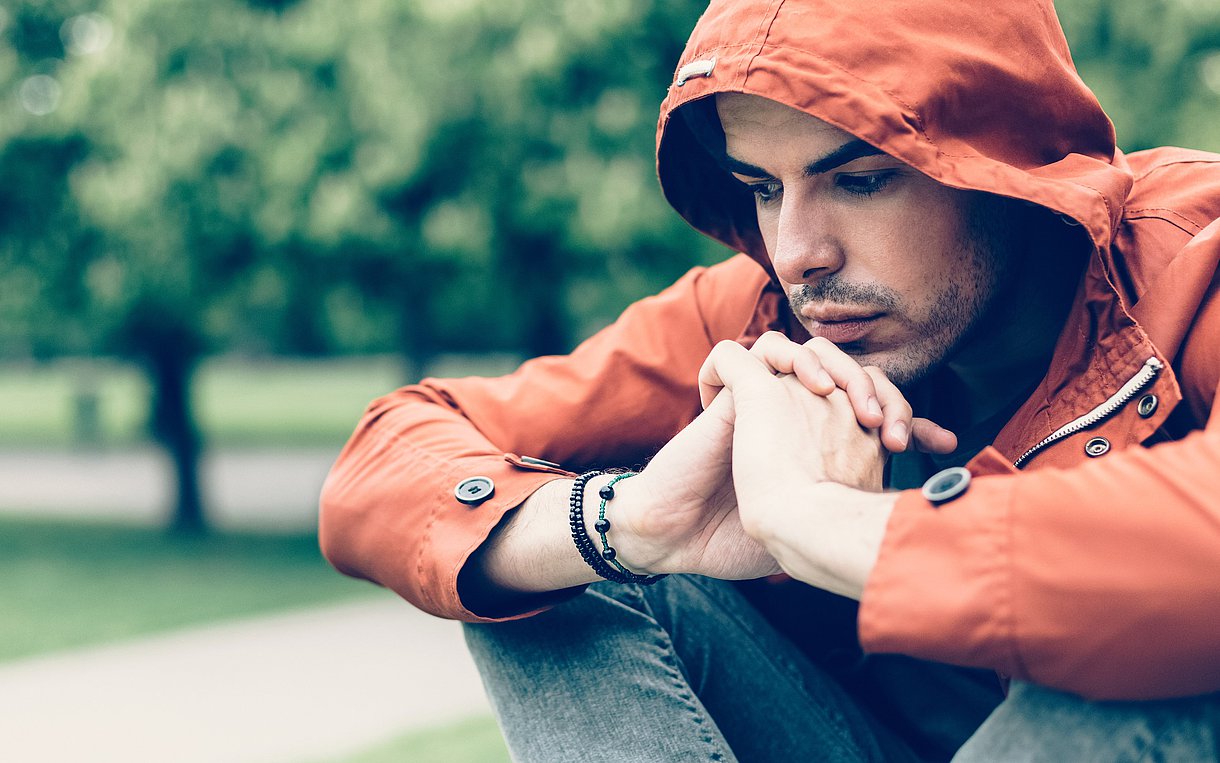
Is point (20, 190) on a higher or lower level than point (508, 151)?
lower

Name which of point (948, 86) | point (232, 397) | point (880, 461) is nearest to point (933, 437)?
point (880, 461)

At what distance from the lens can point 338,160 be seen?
8.16 metres

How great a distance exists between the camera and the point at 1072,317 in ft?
5.82

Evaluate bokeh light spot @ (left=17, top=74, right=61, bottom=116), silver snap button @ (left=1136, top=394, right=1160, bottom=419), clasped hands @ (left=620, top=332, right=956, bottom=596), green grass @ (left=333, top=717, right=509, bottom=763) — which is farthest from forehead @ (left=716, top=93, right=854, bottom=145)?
bokeh light spot @ (left=17, top=74, right=61, bottom=116)

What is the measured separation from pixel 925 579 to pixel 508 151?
665cm

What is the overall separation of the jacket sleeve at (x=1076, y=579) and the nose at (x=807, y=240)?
65 centimetres

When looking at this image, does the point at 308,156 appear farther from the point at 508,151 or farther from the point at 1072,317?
the point at 1072,317

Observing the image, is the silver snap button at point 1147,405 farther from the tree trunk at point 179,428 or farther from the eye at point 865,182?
the tree trunk at point 179,428

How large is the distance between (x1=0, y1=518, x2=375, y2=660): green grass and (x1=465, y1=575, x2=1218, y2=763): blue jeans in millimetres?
6229

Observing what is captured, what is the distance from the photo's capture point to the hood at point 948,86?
70.1 inches

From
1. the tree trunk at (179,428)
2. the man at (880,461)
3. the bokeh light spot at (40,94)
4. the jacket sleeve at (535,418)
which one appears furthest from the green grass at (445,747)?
the tree trunk at (179,428)

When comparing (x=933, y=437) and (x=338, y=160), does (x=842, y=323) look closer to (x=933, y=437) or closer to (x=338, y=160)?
(x=933, y=437)

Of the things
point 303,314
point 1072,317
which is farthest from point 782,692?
point 303,314

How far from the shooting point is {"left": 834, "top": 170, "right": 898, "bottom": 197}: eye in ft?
6.23
